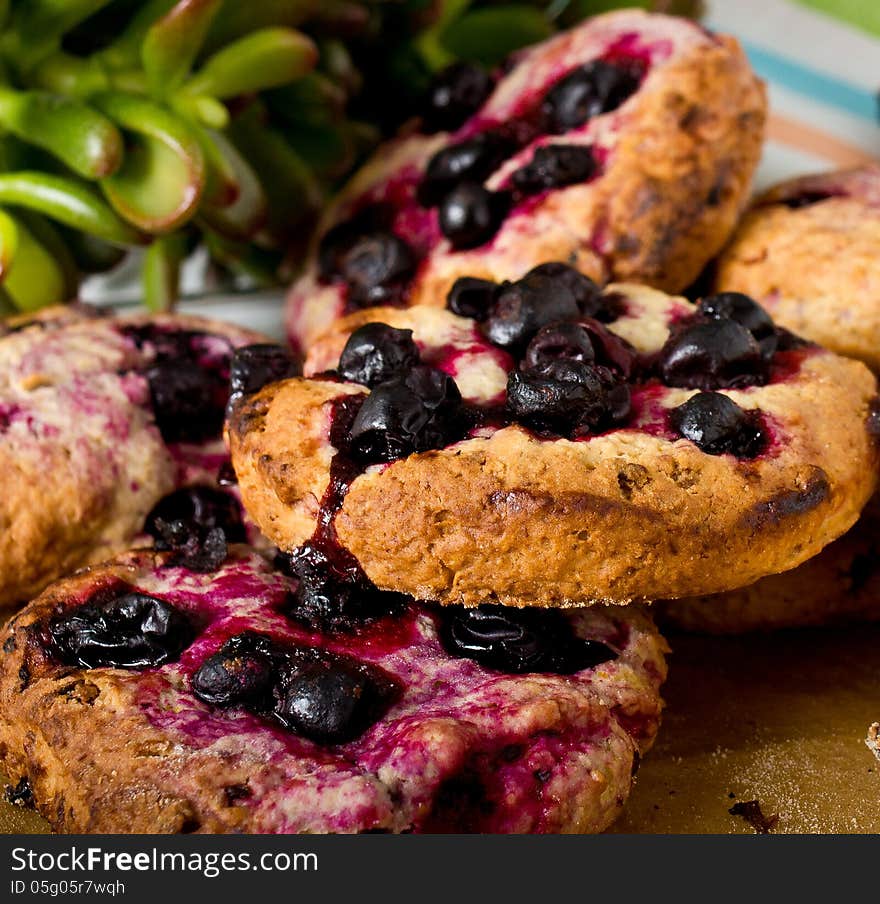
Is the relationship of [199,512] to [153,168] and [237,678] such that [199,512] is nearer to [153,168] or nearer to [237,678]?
[237,678]

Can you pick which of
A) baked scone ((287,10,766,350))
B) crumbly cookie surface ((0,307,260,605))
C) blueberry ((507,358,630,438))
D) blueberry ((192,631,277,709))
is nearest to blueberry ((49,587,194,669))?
blueberry ((192,631,277,709))

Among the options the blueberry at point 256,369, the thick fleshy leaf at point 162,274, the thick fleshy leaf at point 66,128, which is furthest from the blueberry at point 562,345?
the thick fleshy leaf at point 162,274

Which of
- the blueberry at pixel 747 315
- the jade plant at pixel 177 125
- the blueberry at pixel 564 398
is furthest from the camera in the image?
the jade plant at pixel 177 125

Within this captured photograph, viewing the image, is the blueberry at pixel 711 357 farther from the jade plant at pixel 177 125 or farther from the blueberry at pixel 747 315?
the jade plant at pixel 177 125

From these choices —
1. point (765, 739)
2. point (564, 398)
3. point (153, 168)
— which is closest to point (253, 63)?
point (153, 168)

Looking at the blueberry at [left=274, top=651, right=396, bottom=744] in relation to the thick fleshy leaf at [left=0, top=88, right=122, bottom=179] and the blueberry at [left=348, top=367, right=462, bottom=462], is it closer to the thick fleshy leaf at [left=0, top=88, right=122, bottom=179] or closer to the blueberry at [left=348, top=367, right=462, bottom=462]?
the blueberry at [left=348, top=367, right=462, bottom=462]

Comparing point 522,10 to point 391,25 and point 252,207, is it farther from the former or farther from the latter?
point 252,207

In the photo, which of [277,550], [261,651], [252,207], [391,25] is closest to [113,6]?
[252,207]
